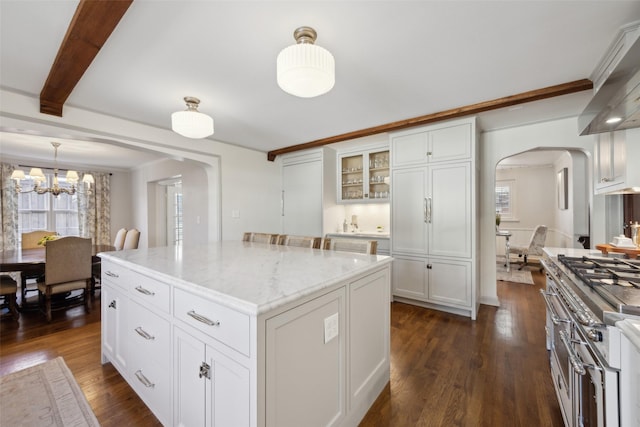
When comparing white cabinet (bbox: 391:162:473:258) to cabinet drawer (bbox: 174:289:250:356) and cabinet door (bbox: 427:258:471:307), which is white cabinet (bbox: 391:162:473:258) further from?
cabinet drawer (bbox: 174:289:250:356)

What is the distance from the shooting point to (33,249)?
399cm

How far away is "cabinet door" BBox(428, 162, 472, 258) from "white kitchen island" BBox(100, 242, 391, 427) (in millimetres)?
1754

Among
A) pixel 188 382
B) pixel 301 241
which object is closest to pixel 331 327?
pixel 188 382

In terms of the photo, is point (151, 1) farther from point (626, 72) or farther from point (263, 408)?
point (626, 72)

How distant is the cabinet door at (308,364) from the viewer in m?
1.00

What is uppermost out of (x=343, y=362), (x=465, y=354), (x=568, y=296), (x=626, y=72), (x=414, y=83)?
(x=414, y=83)

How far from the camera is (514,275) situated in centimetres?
498

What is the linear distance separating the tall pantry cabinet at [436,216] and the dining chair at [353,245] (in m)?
1.53

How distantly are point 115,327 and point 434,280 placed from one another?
323 cm

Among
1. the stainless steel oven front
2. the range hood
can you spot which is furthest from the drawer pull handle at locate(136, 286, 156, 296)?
the range hood

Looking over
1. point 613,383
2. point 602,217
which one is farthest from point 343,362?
point 602,217

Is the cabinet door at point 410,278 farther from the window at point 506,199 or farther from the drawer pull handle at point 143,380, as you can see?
the window at point 506,199

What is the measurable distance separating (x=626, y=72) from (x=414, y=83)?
134 centimetres

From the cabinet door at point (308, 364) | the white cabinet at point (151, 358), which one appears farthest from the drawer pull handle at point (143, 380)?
the cabinet door at point (308, 364)
